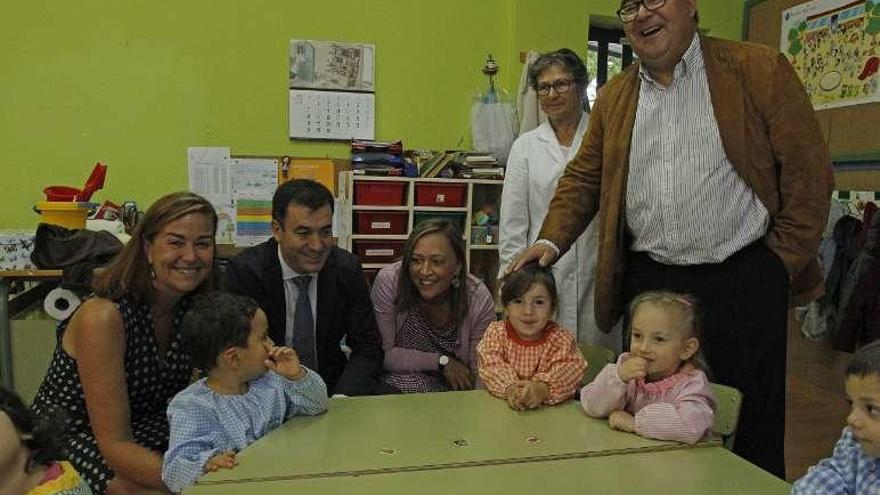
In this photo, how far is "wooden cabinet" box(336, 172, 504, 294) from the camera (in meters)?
3.94

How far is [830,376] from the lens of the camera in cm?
371

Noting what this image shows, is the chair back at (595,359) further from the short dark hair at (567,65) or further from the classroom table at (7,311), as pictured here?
the classroom table at (7,311)

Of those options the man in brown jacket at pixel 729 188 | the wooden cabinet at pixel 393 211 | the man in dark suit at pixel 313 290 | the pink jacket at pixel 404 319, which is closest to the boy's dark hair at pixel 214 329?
the man in dark suit at pixel 313 290

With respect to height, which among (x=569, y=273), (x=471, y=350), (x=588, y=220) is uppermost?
(x=588, y=220)

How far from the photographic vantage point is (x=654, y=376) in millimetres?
1656

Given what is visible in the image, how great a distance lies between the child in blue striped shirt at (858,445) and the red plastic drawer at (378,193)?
3.00m

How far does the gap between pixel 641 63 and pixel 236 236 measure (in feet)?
9.99

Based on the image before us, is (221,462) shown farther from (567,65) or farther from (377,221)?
(377,221)

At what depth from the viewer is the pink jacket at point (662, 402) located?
146 centimetres

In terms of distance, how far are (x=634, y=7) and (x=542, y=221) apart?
101cm

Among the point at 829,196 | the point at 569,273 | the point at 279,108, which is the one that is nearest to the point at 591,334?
the point at 569,273

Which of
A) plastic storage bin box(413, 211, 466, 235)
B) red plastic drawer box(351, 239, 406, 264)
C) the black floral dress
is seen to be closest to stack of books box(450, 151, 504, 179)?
plastic storage bin box(413, 211, 466, 235)

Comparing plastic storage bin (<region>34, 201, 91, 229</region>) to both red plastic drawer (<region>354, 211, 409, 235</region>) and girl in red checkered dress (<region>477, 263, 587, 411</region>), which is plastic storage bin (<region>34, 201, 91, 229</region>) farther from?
girl in red checkered dress (<region>477, 263, 587, 411</region>)

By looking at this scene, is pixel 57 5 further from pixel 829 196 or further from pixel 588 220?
pixel 829 196
